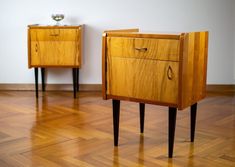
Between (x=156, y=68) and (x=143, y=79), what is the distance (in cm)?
11

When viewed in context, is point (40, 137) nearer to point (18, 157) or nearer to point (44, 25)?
point (18, 157)

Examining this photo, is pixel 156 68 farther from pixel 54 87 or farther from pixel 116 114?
pixel 54 87

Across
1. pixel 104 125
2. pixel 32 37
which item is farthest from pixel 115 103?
pixel 32 37

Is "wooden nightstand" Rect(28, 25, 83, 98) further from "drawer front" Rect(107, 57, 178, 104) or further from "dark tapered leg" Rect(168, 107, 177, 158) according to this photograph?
"dark tapered leg" Rect(168, 107, 177, 158)

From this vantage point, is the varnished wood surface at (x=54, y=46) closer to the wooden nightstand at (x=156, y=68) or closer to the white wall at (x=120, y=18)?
the white wall at (x=120, y=18)

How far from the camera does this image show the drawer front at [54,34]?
405 centimetres

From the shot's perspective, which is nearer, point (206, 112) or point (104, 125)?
point (104, 125)

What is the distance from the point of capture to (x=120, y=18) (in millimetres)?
4477

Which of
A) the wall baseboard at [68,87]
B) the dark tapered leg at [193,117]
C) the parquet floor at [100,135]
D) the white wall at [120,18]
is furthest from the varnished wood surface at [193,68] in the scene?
the wall baseboard at [68,87]

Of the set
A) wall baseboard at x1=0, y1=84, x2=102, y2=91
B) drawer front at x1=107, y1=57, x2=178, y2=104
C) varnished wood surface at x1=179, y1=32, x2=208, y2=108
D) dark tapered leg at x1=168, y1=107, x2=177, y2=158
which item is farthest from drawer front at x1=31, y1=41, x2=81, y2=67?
dark tapered leg at x1=168, y1=107, x2=177, y2=158

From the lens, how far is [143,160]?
237cm

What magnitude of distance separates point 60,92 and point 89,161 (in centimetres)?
225

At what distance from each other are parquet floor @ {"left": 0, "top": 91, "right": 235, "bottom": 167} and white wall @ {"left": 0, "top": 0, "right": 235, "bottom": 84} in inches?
29.1

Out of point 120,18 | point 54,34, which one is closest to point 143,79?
point 54,34
